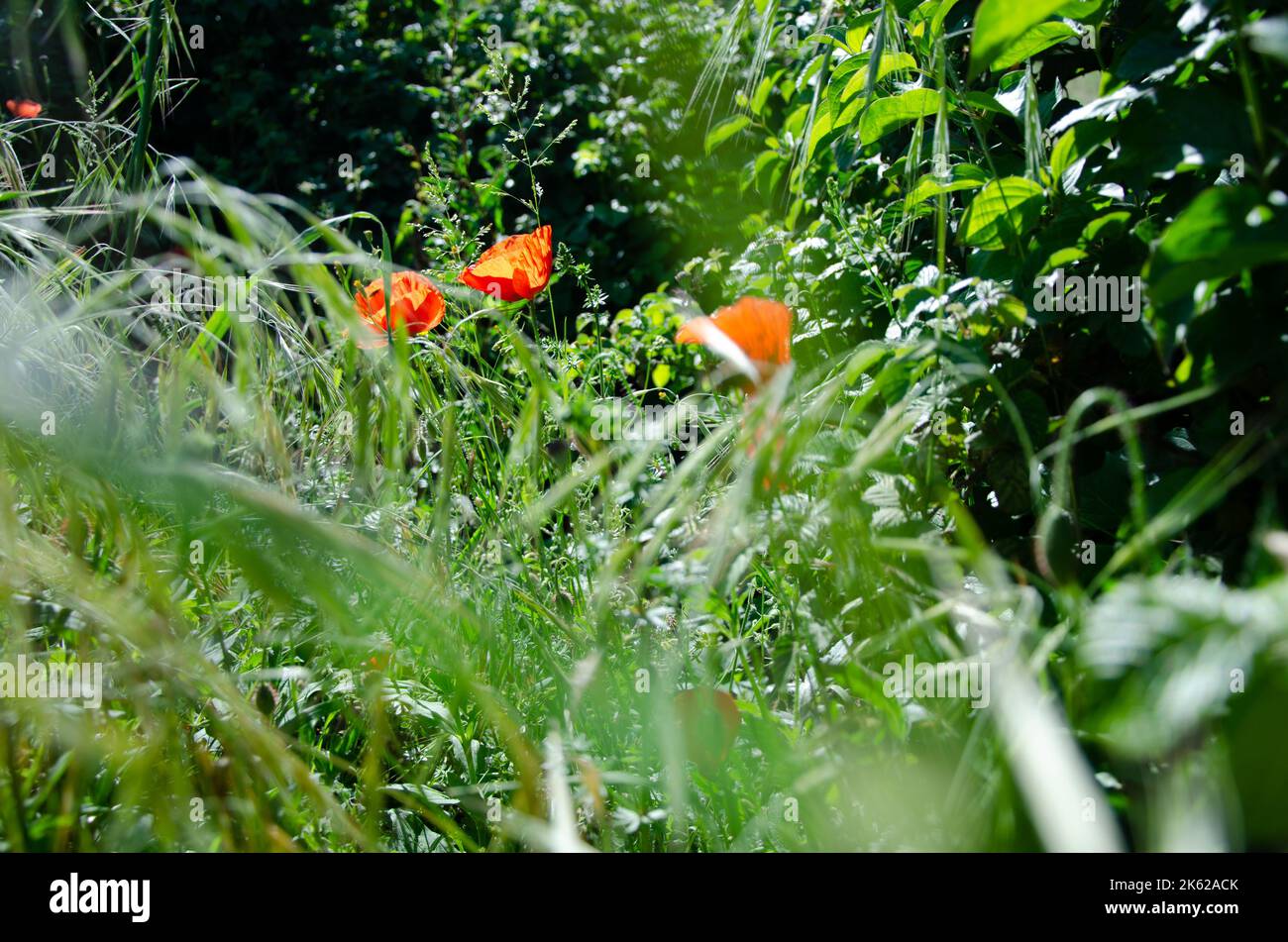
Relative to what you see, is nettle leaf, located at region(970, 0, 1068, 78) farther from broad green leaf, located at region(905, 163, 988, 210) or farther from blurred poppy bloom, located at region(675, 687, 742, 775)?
blurred poppy bloom, located at region(675, 687, 742, 775)

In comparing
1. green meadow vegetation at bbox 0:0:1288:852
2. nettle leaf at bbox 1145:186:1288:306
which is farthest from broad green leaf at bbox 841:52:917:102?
nettle leaf at bbox 1145:186:1288:306

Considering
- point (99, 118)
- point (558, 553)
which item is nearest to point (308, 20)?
point (99, 118)

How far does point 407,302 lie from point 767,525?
2.15 ft

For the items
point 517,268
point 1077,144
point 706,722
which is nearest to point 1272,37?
point 1077,144

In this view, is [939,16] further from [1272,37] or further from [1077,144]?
[1272,37]

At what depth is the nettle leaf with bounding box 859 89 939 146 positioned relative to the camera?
113cm

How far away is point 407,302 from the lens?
130cm

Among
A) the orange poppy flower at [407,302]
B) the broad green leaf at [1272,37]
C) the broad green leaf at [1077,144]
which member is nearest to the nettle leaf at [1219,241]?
the broad green leaf at [1272,37]

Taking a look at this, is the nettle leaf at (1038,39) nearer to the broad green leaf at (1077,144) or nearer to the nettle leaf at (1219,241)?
the broad green leaf at (1077,144)

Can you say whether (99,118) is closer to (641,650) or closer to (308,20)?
(641,650)

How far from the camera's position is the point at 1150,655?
0.65 meters

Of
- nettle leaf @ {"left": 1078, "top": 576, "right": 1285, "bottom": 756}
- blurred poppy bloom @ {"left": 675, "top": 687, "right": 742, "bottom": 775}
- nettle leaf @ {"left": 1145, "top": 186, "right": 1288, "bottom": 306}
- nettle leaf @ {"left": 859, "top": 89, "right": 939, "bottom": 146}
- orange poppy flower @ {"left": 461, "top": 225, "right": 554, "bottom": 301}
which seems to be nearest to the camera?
nettle leaf @ {"left": 1078, "top": 576, "right": 1285, "bottom": 756}

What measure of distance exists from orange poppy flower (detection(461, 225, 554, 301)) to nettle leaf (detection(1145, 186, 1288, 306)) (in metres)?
0.81

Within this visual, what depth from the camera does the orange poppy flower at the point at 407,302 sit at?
1.23 m
